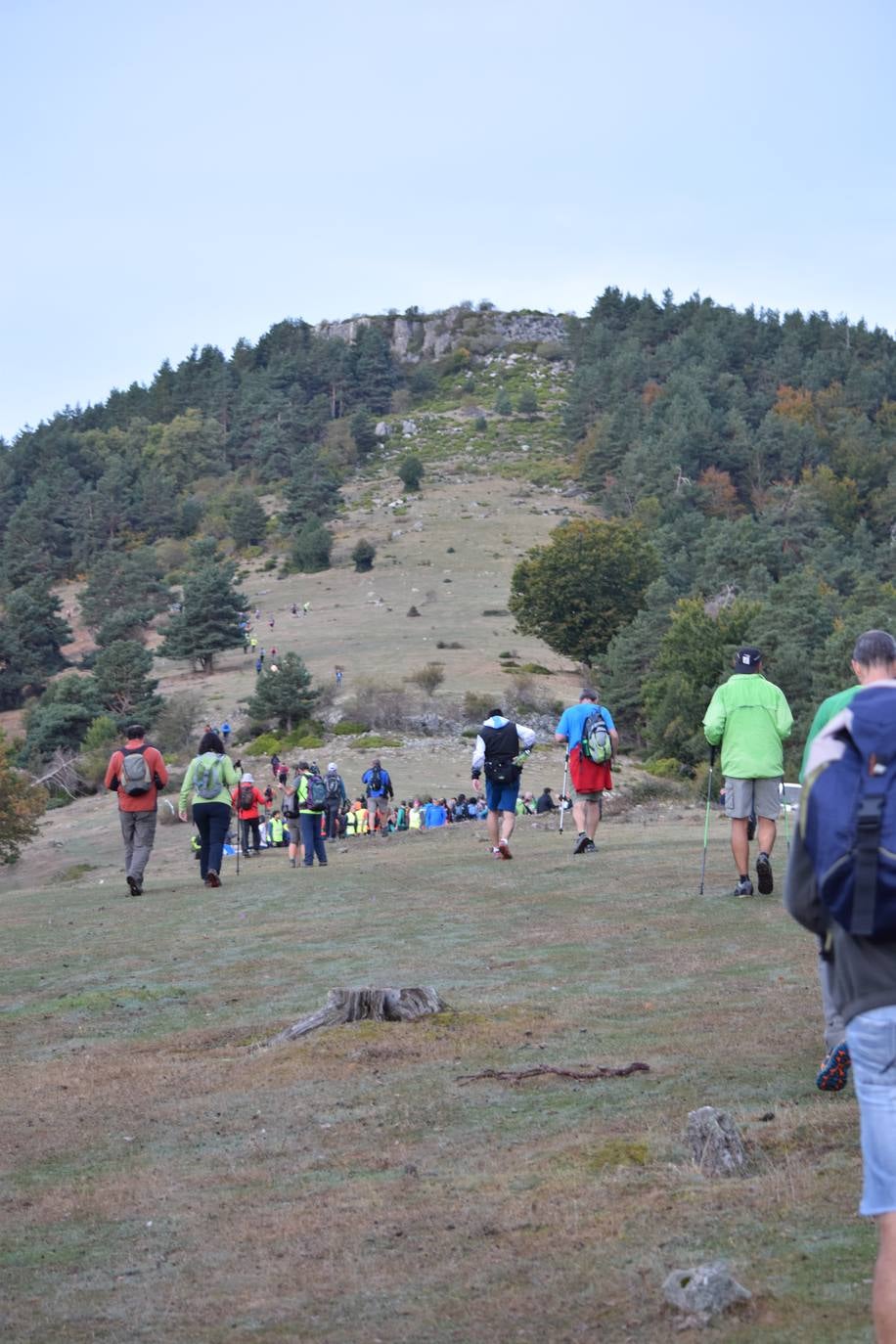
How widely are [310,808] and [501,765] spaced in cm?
528

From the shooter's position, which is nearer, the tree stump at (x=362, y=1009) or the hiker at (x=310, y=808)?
the tree stump at (x=362, y=1009)

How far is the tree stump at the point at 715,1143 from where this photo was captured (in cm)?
562

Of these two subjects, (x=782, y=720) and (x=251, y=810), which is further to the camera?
(x=251, y=810)

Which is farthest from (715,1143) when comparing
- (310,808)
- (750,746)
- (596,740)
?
(310,808)

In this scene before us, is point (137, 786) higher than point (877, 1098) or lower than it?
lower

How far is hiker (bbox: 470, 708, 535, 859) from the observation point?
17.2 metres

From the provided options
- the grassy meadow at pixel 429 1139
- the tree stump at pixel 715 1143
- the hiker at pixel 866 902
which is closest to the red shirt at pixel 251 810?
the grassy meadow at pixel 429 1139

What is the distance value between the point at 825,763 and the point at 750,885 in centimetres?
892

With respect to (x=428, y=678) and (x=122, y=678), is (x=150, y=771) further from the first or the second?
(x=122, y=678)

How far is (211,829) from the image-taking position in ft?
59.0

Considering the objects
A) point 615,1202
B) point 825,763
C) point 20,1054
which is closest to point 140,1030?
point 20,1054

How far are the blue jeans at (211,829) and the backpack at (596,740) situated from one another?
402 centimetres

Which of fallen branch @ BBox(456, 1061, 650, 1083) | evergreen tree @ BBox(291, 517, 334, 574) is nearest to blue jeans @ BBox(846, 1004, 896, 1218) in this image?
fallen branch @ BBox(456, 1061, 650, 1083)

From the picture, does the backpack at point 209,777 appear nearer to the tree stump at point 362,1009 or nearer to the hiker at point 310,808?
the hiker at point 310,808
